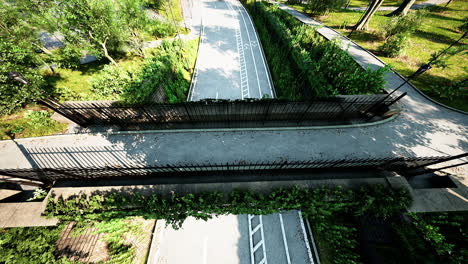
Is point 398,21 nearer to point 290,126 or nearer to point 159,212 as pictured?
point 290,126

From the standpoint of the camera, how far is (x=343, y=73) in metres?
11.4

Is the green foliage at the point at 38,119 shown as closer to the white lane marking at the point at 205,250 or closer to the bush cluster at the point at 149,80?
the bush cluster at the point at 149,80

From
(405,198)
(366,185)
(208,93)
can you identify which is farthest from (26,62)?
(405,198)

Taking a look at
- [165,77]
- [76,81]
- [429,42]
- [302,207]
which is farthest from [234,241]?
[429,42]

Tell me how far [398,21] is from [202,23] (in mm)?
27289

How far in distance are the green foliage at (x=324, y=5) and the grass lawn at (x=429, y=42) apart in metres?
1.14

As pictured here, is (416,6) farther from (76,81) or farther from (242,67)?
(76,81)

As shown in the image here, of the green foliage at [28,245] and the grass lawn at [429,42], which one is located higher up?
the grass lawn at [429,42]

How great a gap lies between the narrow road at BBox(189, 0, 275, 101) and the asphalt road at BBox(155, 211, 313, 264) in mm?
8597

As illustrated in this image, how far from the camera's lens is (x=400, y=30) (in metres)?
16.5

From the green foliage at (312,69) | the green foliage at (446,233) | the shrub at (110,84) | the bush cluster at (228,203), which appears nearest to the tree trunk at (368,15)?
the green foliage at (312,69)

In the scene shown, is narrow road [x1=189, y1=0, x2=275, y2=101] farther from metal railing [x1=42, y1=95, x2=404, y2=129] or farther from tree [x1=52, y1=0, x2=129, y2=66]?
tree [x1=52, y1=0, x2=129, y2=66]

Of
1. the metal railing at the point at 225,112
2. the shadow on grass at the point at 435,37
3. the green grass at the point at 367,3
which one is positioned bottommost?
the metal railing at the point at 225,112

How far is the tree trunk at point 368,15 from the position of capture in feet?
62.2
